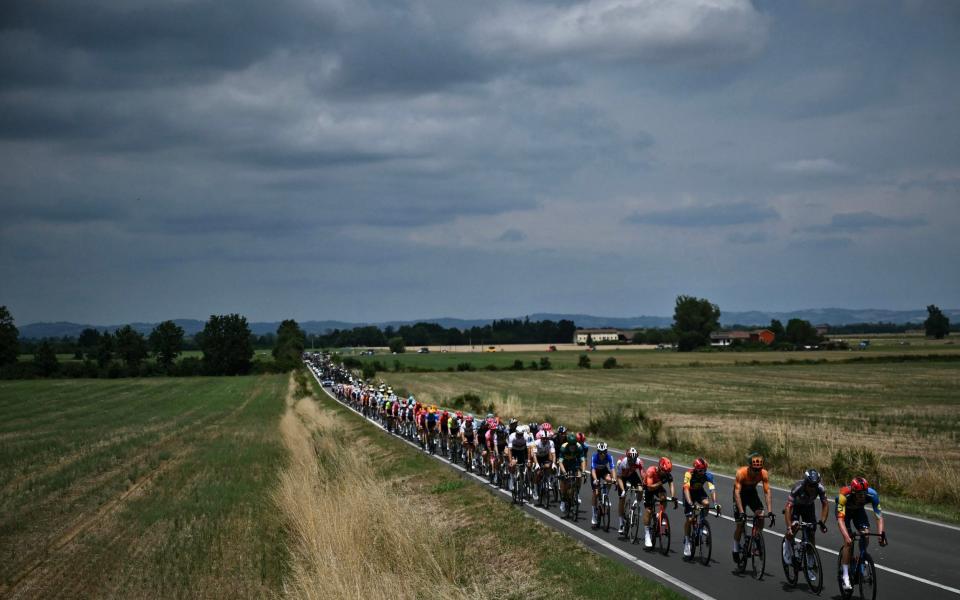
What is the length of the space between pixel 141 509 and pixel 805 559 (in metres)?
18.6

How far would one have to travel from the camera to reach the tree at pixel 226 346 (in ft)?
525

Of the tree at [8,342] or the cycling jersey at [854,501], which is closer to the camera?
the cycling jersey at [854,501]

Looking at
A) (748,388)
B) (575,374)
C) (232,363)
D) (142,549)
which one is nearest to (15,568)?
(142,549)

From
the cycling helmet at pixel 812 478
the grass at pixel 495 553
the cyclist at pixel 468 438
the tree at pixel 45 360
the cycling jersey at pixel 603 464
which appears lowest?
the grass at pixel 495 553

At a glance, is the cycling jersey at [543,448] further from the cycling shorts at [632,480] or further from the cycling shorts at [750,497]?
the cycling shorts at [750,497]

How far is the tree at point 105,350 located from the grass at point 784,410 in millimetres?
73431

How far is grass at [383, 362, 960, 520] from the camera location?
27.1 metres

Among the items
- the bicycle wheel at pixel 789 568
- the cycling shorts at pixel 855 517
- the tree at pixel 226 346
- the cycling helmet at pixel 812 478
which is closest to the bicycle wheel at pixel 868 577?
the cycling shorts at pixel 855 517

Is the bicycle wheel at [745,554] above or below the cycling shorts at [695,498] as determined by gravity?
below

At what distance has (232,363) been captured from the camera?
161 meters

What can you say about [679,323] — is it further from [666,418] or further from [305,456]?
[305,456]

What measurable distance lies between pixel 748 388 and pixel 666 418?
102 ft

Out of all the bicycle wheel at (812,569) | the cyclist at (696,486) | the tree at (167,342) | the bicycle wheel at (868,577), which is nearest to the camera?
the bicycle wheel at (868,577)

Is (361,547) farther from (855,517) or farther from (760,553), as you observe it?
(855,517)
